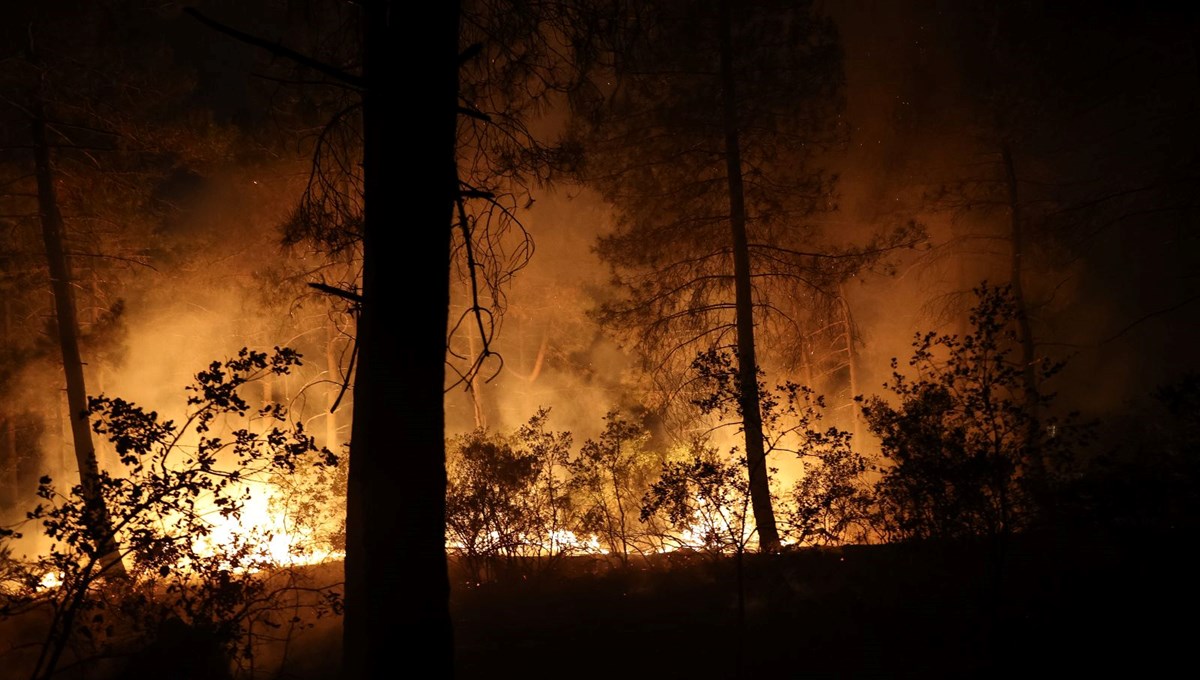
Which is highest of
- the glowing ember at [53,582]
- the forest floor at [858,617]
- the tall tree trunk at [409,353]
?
the tall tree trunk at [409,353]

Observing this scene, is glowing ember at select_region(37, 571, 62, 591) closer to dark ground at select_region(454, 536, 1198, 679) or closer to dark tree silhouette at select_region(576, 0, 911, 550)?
dark ground at select_region(454, 536, 1198, 679)

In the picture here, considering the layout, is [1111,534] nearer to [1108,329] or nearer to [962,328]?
[962,328]

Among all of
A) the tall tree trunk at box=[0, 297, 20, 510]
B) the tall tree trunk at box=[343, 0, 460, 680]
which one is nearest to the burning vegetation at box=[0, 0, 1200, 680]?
the tall tree trunk at box=[343, 0, 460, 680]

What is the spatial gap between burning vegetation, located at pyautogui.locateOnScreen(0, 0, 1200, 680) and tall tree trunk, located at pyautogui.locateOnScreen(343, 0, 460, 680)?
0.02 metres

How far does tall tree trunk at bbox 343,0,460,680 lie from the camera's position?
12.6ft

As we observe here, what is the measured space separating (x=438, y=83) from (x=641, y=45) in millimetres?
2700

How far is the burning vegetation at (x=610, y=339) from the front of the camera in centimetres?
514

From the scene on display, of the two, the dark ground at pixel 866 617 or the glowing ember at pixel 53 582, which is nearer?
the glowing ember at pixel 53 582

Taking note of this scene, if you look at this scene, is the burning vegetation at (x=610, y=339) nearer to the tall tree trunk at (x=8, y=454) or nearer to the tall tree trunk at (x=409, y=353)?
the tall tree trunk at (x=409, y=353)

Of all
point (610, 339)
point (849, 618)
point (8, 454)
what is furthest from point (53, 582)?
point (8, 454)

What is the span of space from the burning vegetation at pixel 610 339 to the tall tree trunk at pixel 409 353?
0.8 inches

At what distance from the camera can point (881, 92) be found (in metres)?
20.1

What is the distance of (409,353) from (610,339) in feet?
36.9

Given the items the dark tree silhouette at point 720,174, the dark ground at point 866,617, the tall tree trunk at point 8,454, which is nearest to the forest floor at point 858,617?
the dark ground at point 866,617
